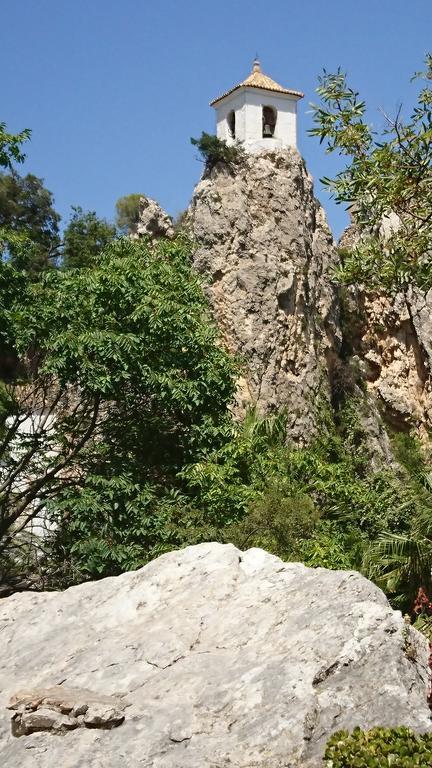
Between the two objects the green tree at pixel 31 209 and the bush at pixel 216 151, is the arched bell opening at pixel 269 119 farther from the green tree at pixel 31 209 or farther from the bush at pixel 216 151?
the green tree at pixel 31 209

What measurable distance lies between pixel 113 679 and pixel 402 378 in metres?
30.6

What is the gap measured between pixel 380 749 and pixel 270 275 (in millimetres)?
25700

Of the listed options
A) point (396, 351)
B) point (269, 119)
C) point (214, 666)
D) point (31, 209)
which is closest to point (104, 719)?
point (214, 666)

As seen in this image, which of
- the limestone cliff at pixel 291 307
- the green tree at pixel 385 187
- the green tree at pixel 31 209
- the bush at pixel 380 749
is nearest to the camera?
the bush at pixel 380 749

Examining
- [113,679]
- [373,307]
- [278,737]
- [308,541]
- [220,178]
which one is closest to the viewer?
[278,737]

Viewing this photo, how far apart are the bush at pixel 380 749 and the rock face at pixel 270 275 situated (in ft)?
72.6

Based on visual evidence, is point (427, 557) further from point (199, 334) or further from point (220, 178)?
point (220, 178)

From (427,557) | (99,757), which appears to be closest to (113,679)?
(99,757)

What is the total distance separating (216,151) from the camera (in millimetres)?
31453

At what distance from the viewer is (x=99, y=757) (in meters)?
4.89

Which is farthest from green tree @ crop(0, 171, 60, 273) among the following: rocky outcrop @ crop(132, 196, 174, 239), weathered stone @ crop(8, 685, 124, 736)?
weathered stone @ crop(8, 685, 124, 736)

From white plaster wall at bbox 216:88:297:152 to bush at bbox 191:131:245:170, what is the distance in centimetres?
120

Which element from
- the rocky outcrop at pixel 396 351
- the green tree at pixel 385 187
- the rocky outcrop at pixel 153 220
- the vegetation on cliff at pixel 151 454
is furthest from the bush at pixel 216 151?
the green tree at pixel 385 187

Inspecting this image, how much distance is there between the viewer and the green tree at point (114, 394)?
44.7 ft
